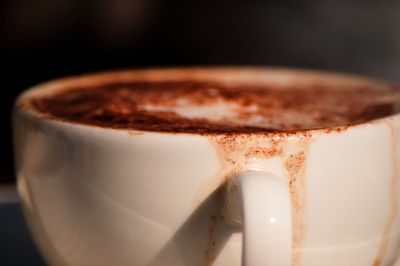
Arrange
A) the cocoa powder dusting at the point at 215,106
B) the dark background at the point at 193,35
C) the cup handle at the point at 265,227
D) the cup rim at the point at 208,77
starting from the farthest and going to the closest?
the dark background at the point at 193,35, the cup rim at the point at 208,77, the cocoa powder dusting at the point at 215,106, the cup handle at the point at 265,227

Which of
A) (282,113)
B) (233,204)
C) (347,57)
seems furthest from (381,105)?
(347,57)

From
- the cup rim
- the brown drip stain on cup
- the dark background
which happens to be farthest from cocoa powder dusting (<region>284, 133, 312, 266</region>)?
the dark background

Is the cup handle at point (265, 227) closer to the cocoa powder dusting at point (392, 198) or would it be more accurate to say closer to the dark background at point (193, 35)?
the cocoa powder dusting at point (392, 198)

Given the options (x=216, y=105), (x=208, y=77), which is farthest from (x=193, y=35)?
(x=216, y=105)

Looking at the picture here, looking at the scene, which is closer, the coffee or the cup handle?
the cup handle

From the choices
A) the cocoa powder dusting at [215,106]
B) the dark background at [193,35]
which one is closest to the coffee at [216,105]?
the cocoa powder dusting at [215,106]

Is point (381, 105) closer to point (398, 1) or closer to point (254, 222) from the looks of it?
point (254, 222)

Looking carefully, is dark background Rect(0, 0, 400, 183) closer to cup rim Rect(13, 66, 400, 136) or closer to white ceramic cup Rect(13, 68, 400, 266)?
cup rim Rect(13, 66, 400, 136)
